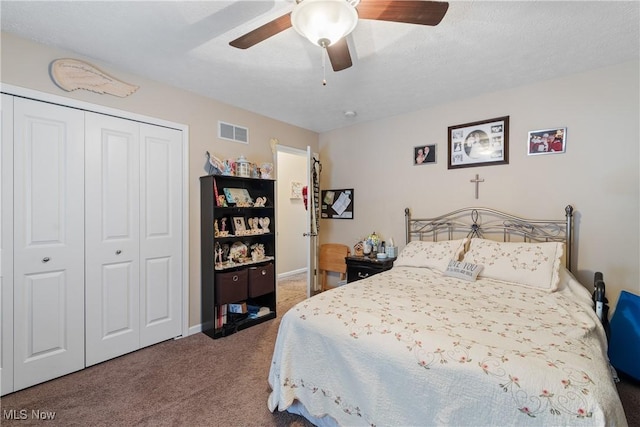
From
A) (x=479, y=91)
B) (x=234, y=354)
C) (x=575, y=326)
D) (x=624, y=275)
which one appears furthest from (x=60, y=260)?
(x=624, y=275)

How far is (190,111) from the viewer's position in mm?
2949

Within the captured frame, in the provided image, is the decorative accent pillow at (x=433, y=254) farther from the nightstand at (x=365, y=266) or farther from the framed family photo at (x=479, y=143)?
the framed family photo at (x=479, y=143)

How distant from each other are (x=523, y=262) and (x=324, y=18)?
92.0 inches

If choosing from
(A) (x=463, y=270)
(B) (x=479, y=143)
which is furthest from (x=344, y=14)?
(B) (x=479, y=143)

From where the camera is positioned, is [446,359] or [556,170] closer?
[446,359]

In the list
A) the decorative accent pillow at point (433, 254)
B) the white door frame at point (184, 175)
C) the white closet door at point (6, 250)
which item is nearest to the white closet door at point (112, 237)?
the white door frame at point (184, 175)

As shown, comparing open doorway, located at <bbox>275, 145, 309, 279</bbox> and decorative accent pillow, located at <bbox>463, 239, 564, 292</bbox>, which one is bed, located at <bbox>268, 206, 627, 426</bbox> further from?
open doorway, located at <bbox>275, 145, 309, 279</bbox>

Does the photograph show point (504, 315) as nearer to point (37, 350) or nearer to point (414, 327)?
point (414, 327)

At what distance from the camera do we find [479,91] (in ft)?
9.62

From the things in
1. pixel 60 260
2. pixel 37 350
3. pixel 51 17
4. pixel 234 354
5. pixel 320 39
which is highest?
pixel 51 17

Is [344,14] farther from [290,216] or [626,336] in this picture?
[290,216]

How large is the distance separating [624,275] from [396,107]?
2.59 meters

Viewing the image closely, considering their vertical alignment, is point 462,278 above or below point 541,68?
below

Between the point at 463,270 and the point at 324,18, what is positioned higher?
the point at 324,18
